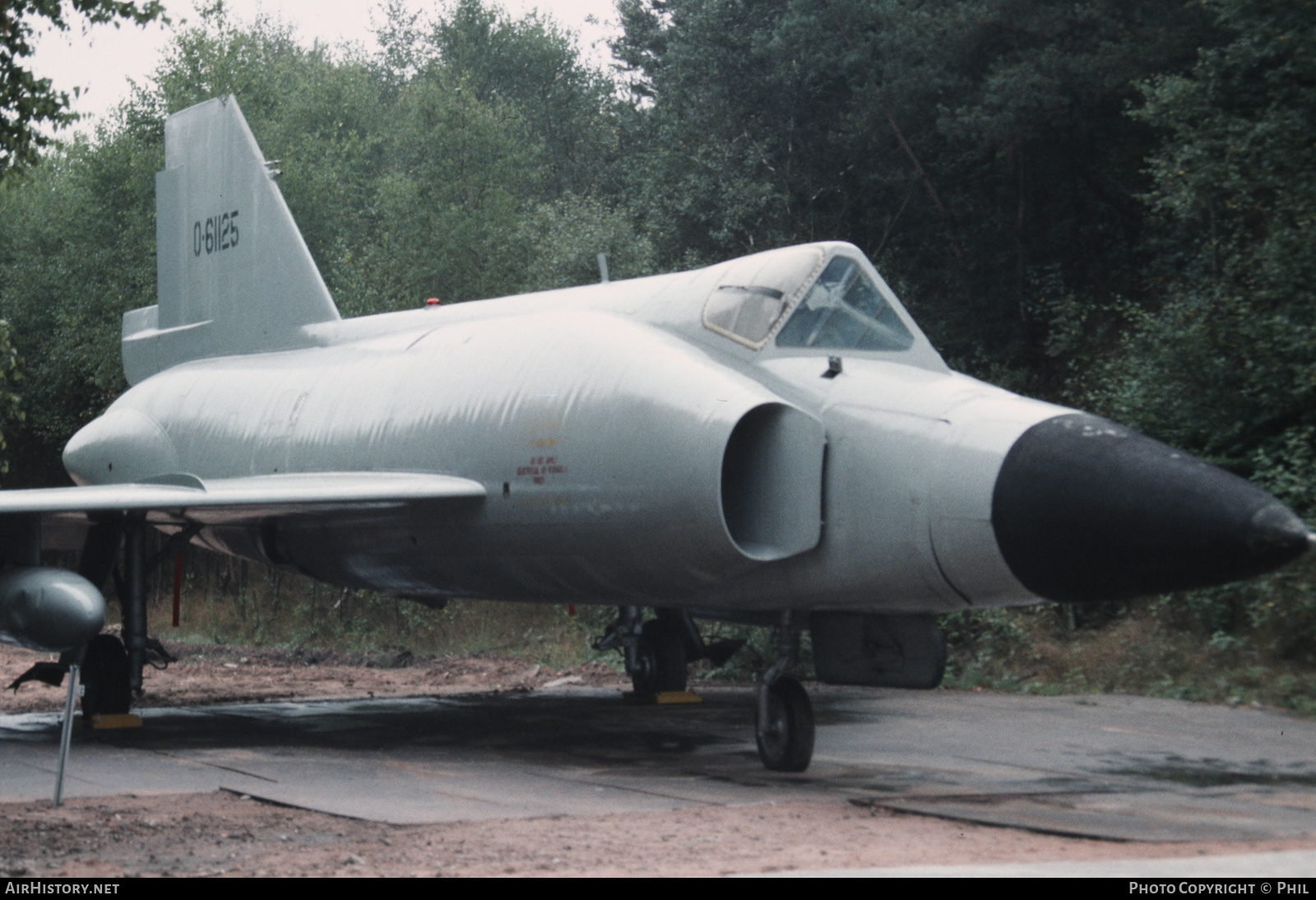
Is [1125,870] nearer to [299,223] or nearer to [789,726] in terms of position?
[789,726]

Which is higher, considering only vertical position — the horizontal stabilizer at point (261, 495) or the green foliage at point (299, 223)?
the green foliage at point (299, 223)

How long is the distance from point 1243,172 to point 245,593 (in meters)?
17.4

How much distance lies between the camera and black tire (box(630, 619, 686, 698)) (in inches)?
502

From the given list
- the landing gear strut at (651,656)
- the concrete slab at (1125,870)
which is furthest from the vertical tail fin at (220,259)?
the concrete slab at (1125,870)

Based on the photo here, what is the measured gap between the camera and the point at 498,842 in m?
5.80

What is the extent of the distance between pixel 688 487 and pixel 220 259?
318 inches

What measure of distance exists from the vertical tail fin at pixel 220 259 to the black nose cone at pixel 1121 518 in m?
7.95

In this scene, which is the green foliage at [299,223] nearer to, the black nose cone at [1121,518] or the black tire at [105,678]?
the black tire at [105,678]

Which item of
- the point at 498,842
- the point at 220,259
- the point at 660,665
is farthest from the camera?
the point at 220,259

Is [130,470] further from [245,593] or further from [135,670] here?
[245,593]

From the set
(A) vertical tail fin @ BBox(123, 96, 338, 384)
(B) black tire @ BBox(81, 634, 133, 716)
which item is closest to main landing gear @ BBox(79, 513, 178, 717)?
(B) black tire @ BBox(81, 634, 133, 716)

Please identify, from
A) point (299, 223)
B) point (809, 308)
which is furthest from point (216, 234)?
point (299, 223)

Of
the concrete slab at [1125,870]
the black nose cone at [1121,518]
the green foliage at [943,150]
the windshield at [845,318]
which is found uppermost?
the green foliage at [943,150]

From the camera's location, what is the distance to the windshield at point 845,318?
27.4ft
